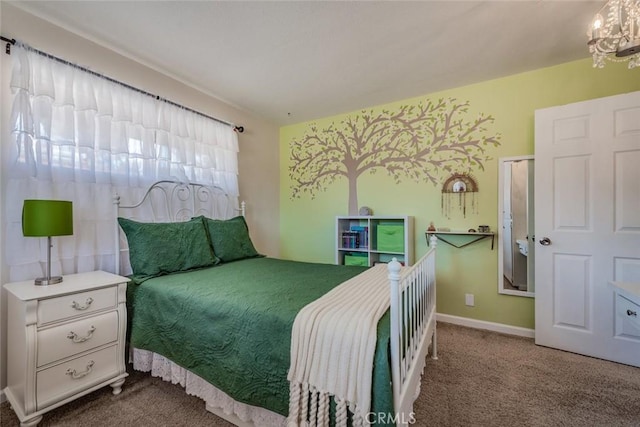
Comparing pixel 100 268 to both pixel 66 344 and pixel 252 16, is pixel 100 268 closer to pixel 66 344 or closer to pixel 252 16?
pixel 66 344

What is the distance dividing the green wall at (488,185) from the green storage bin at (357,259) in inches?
22.5

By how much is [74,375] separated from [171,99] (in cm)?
228

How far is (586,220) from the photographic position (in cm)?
213

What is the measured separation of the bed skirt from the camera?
4.22 feet

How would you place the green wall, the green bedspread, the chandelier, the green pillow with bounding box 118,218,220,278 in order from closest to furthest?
the green bedspread < the chandelier < the green pillow with bounding box 118,218,220,278 < the green wall

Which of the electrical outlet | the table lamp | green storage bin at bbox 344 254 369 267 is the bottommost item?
the electrical outlet

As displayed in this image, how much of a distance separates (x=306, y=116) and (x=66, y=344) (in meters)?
3.20

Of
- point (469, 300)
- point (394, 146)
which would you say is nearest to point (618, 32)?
point (394, 146)

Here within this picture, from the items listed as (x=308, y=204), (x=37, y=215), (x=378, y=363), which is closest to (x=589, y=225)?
(x=378, y=363)

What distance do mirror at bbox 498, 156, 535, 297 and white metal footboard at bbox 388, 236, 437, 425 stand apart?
106cm

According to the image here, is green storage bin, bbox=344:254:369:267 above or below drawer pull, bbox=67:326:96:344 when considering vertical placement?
above

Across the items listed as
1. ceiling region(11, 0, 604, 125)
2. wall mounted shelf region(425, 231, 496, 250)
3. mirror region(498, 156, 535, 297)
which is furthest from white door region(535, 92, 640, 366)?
ceiling region(11, 0, 604, 125)

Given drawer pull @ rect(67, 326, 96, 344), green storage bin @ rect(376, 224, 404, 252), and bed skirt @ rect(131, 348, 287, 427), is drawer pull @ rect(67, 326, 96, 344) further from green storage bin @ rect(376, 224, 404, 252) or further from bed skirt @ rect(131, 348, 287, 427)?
green storage bin @ rect(376, 224, 404, 252)

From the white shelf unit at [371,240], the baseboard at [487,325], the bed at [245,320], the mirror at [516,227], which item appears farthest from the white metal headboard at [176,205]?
the mirror at [516,227]
